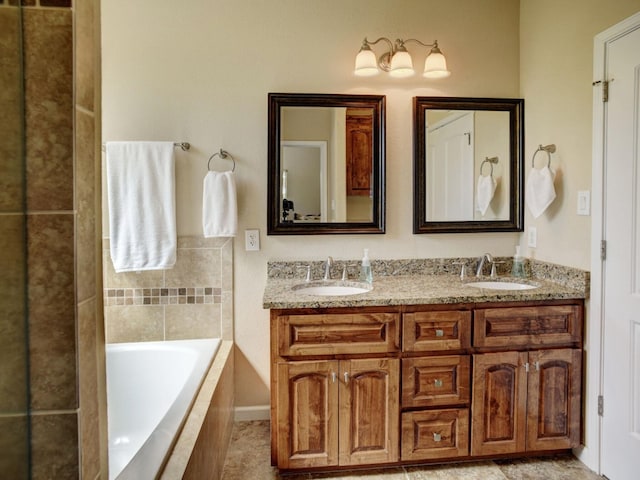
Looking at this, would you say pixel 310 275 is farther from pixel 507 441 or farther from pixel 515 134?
pixel 515 134

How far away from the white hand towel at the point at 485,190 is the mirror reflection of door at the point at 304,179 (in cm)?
92

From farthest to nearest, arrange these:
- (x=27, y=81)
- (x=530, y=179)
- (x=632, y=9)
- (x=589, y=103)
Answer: (x=530, y=179), (x=589, y=103), (x=632, y=9), (x=27, y=81)

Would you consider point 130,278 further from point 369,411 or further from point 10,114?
point 10,114

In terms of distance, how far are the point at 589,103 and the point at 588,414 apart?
146 centimetres

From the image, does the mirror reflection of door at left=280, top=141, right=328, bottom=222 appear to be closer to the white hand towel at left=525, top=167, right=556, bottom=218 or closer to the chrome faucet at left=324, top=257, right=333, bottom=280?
the chrome faucet at left=324, top=257, right=333, bottom=280

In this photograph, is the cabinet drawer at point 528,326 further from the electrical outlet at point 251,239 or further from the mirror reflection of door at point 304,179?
the electrical outlet at point 251,239

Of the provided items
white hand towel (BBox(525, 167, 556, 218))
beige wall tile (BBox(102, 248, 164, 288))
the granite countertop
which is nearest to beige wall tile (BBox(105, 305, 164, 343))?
beige wall tile (BBox(102, 248, 164, 288))

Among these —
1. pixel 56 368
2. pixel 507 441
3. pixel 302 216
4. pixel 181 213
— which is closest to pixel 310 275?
pixel 302 216

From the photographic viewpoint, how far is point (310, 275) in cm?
231

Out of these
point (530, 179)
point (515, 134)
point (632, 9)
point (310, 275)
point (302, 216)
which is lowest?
point (310, 275)

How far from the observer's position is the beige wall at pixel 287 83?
2.21m

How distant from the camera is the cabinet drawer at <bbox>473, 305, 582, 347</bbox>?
188cm

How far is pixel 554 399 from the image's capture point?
193 centimetres

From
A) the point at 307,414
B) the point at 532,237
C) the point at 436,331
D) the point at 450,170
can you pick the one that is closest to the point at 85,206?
the point at 307,414
